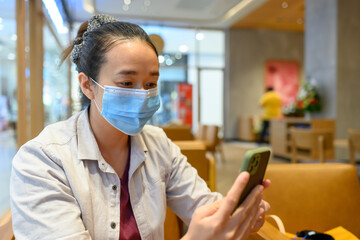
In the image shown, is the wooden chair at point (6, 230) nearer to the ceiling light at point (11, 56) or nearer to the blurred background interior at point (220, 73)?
the blurred background interior at point (220, 73)

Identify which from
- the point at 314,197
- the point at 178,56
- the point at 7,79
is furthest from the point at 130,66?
the point at 178,56

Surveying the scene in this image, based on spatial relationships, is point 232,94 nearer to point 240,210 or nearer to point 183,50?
point 183,50

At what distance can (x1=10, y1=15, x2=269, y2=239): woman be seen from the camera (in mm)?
822

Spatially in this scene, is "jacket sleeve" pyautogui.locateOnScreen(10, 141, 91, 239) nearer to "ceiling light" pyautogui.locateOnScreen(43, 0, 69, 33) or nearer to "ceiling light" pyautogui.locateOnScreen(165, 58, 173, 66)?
"ceiling light" pyautogui.locateOnScreen(43, 0, 69, 33)

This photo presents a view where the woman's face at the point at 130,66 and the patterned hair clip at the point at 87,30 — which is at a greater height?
the patterned hair clip at the point at 87,30

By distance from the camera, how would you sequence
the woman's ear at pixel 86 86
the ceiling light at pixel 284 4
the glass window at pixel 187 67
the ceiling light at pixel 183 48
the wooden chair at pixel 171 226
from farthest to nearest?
1. the ceiling light at pixel 183 48
2. the glass window at pixel 187 67
3. the ceiling light at pixel 284 4
4. the wooden chair at pixel 171 226
5. the woman's ear at pixel 86 86

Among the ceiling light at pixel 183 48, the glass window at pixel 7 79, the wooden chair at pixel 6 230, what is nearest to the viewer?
the wooden chair at pixel 6 230

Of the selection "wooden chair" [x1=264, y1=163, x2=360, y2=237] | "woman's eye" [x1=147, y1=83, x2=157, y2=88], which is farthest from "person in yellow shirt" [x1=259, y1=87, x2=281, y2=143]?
"woman's eye" [x1=147, y1=83, x2=157, y2=88]

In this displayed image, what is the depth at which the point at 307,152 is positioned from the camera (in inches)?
211

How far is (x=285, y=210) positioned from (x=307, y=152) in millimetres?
4241

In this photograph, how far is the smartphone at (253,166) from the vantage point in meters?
0.71

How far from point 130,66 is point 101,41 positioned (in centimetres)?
15

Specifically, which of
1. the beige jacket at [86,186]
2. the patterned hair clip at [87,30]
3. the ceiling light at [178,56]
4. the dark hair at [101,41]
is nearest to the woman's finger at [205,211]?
the beige jacket at [86,186]

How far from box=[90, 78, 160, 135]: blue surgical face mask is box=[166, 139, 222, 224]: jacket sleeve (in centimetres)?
21
